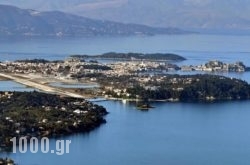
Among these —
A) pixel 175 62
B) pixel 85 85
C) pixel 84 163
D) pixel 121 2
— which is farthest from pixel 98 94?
pixel 121 2

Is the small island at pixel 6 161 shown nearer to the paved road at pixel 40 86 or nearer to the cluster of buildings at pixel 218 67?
the paved road at pixel 40 86

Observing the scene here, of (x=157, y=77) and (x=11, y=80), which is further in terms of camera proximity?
(x=157, y=77)

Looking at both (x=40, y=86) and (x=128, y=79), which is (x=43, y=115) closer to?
(x=40, y=86)

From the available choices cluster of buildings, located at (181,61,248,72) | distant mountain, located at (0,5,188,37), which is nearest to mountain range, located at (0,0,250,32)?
distant mountain, located at (0,5,188,37)

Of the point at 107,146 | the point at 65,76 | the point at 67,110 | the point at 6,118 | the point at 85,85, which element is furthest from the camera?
the point at 65,76

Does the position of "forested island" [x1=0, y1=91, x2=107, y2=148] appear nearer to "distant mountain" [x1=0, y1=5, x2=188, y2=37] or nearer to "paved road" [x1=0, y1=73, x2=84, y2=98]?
"paved road" [x1=0, y1=73, x2=84, y2=98]

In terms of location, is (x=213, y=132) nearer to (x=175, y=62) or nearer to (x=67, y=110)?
(x=67, y=110)
